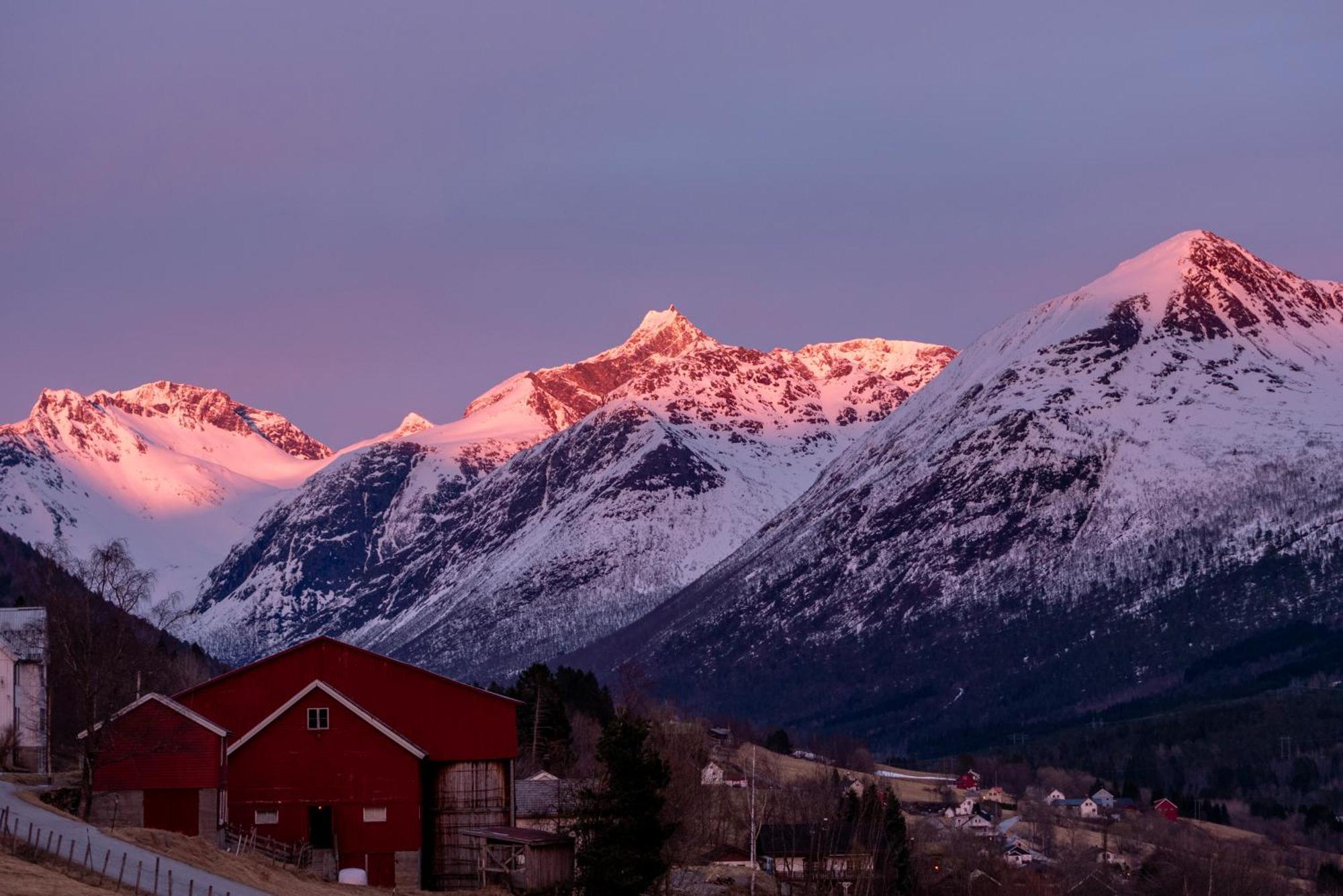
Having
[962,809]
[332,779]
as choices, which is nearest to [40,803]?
[332,779]

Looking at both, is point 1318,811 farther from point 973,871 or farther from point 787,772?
point 973,871

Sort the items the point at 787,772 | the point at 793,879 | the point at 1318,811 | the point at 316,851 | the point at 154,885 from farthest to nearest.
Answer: the point at 1318,811 < the point at 787,772 < the point at 793,879 < the point at 316,851 < the point at 154,885

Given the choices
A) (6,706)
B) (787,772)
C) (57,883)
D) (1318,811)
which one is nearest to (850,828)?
(6,706)

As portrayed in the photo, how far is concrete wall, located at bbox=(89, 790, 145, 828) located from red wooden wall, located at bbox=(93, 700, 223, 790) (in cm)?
25

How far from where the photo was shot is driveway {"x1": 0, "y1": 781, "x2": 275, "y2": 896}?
206ft

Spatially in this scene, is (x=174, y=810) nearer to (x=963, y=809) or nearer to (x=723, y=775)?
(x=723, y=775)

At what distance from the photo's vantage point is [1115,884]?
138 meters

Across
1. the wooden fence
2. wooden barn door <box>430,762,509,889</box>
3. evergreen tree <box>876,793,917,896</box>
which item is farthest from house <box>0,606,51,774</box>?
evergreen tree <box>876,793,917,896</box>

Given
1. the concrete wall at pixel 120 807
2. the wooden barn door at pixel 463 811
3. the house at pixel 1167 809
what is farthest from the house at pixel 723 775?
the house at pixel 1167 809

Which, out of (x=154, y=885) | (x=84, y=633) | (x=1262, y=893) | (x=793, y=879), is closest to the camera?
(x=154, y=885)

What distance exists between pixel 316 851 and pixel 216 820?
432 centimetres

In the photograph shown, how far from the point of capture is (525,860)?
84750 millimetres

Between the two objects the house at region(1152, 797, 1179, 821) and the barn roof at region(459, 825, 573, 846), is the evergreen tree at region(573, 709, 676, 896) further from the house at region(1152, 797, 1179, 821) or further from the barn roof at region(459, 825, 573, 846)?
the house at region(1152, 797, 1179, 821)

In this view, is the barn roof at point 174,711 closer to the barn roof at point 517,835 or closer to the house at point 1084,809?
the barn roof at point 517,835
